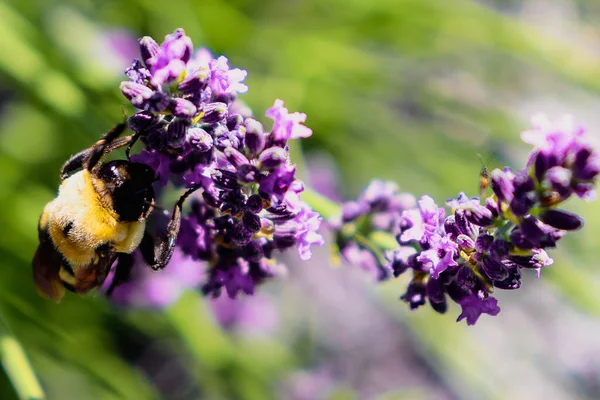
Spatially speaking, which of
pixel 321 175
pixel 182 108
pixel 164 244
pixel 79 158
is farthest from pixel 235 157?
pixel 321 175

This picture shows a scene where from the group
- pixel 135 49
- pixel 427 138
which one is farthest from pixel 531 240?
pixel 135 49

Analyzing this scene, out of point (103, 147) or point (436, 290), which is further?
point (103, 147)

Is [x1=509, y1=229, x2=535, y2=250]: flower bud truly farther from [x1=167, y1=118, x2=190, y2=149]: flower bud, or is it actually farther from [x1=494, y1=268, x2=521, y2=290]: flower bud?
[x1=167, y1=118, x2=190, y2=149]: flower bud

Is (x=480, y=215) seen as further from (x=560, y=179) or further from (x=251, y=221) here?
(x=251, y=221)


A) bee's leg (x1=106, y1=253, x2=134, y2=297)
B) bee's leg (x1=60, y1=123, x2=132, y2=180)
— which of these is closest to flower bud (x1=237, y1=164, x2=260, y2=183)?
bee's leg (x1=60, y1=123, x2=132, y2=180)

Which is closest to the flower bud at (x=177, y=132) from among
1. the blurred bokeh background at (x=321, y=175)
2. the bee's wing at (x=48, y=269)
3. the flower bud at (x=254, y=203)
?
the flower bud at (x=254, y=203)

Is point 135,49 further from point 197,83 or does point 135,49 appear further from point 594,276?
point 594,276

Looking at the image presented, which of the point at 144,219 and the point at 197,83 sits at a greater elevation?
the point at 197,83
